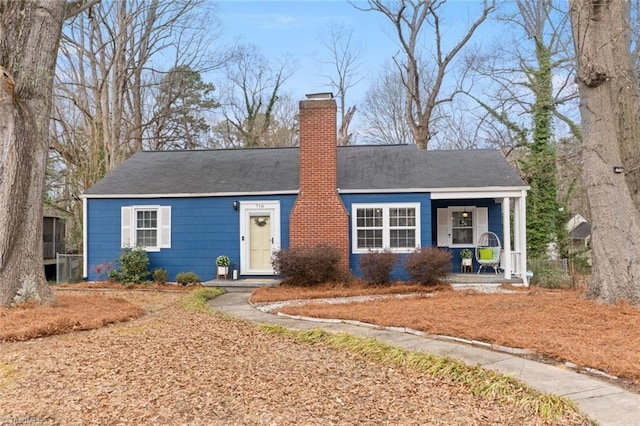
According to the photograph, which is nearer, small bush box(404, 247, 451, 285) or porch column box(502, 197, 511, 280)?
small bush box(404, 247, 451, 285)

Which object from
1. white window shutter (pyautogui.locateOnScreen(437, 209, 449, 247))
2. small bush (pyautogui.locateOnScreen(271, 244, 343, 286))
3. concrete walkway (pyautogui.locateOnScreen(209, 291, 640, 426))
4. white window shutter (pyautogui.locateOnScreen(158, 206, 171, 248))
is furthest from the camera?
white window shutter (pyautogui.locateOnScreen(437, 209, 449, 247))

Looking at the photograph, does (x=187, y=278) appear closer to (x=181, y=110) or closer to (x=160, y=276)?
(x=160, y=276)

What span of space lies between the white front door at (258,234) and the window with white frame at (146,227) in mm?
2253

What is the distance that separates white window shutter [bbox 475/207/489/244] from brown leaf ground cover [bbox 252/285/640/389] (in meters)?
5.13

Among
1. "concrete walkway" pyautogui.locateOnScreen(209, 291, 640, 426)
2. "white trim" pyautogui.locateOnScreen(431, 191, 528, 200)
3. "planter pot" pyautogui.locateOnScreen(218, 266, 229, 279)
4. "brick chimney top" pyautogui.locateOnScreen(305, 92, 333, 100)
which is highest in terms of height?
"brick chimney top" pyautogui.locateOnScreen(305, 92, 333, 100)

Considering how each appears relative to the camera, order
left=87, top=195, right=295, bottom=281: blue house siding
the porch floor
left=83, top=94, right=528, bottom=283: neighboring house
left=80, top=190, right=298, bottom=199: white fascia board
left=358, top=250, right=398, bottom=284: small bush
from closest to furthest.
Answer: left=358, top=250, right=398, bottom=284: small bush
the porch floor
left=83, top=94, right=528, bottom=283: neighboring house
left=80, top=190, right=298, bottom=199: white fascia board
left=87, top=195, right=295, bottom=281: blue house siding

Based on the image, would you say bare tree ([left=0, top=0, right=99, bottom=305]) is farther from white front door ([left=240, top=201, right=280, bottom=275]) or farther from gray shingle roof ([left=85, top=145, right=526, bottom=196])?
white front door ([left=240, top=201, right=280, bottom=275])

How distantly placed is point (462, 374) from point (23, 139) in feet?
27.0

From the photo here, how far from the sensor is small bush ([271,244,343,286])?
38.3 feet

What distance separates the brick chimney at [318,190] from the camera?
1284 centimetres

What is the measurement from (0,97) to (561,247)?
16.3 metres

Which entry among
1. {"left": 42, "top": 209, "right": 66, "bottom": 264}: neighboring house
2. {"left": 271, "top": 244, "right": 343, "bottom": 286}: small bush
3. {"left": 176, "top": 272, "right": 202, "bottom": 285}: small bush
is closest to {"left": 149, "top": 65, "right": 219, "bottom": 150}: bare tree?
{"left": 42, "top": 209, "right": 66, "bottom": 264}: neighboring house

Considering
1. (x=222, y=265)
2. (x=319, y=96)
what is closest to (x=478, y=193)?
(x=319, y=96)

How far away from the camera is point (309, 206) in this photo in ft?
42.4
